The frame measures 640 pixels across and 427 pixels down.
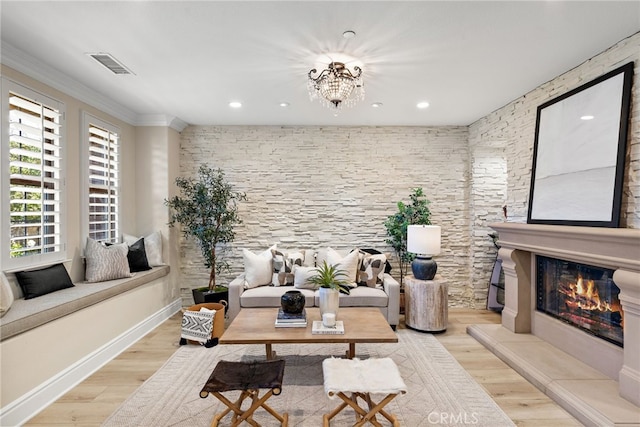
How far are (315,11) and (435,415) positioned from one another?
9.07 ft

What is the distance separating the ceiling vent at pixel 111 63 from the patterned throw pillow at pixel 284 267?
8.13 feet

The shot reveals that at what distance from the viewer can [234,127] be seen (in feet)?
15.6

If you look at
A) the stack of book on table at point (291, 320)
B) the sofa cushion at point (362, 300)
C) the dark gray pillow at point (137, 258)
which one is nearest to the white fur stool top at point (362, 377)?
the stack of book on table at point (291, 320)

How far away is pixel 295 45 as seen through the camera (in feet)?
8.07

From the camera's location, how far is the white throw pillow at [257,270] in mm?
3971

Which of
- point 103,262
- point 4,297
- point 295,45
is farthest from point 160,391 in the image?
point 295,45

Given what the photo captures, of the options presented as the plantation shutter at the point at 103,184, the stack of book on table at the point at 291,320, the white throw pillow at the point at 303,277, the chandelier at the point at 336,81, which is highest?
the chandelier at the point at 336,81

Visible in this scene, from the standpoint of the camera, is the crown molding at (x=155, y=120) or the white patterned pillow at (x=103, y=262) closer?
the white patterned pillow at (x=103, y=262)

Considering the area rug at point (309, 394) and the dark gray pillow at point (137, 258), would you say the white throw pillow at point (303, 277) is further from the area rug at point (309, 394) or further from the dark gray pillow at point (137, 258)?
the dark gray pillow at point (137, 258)

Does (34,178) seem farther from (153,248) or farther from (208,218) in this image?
(208,218)

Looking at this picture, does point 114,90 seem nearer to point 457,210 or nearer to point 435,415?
point 435,415

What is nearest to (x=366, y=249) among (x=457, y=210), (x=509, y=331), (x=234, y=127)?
(x=457, y=210)

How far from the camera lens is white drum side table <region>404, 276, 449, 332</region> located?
12.1 ft

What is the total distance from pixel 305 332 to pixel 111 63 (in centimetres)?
278
